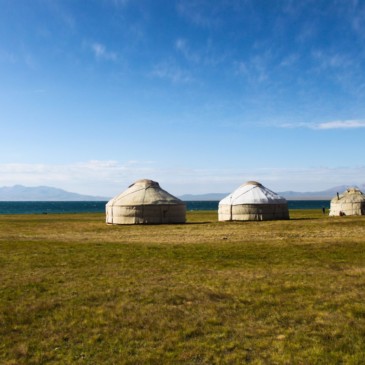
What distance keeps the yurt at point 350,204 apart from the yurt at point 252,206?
34.3 feet

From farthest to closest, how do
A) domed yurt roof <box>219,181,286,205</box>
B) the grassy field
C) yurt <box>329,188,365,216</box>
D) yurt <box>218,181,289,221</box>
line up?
yurt <box>329,188,365,216</box> < domed yurt roof <box>219,181,286,205</box> < yurt <box>218,181,289,221</box> < the grassy field

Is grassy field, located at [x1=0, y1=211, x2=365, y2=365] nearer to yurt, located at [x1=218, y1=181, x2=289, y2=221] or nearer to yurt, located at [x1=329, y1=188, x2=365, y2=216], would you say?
yurt, located at [x1=218, y1=181, x2=289, y2=221]

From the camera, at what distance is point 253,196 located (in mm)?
39594

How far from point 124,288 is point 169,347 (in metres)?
4.22

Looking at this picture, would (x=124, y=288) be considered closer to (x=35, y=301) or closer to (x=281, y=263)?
(x=35, y=301)

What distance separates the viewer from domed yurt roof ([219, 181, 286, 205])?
39.2m

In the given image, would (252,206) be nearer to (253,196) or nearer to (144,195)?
(253,196)

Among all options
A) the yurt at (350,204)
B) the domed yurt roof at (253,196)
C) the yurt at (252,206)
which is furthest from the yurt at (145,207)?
the yurt at (350,204)

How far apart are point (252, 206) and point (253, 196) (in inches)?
52.0

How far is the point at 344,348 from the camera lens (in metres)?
6.53

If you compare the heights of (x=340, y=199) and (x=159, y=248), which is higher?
(x=340, y=199)

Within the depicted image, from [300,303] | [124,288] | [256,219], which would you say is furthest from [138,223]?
[300,303]

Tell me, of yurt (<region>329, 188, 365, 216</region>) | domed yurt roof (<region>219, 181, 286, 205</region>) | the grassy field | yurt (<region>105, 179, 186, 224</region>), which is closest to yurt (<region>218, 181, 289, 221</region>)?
domed yurt roof (<region>219, 181, 286, 205</region>)

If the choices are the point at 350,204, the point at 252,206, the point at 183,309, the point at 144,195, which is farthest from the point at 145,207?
the point at 183,309
